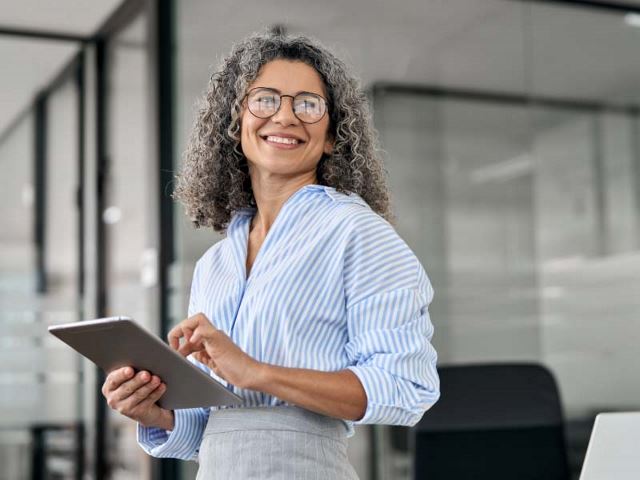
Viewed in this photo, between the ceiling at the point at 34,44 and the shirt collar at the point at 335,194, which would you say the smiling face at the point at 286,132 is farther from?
the ceiling at the point at 34,44

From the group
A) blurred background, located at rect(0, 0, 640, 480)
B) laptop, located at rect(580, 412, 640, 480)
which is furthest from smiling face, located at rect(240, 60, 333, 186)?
blurred background, located at rect(0, 0, 640, 480)

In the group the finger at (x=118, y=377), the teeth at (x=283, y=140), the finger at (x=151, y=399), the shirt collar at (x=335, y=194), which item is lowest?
the finger at (x=151, y=399)

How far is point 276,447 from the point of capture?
1479mm

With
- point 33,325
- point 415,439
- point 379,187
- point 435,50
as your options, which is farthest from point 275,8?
point 379,187

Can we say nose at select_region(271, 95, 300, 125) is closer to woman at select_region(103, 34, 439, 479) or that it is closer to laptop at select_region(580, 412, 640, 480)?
woman at select_region(103, 34, 439, 479)

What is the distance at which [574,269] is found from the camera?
15.4 feet

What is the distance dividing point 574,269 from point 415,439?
6.84 feet

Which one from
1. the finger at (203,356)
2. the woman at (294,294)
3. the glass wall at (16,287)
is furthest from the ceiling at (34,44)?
the finger at (203,356)

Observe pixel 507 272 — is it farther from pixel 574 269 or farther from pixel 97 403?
pixel 97 403

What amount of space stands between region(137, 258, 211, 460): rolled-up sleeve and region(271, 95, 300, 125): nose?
0.34 meters

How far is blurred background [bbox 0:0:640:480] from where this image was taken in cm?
446

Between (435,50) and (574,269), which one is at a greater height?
(435,50)

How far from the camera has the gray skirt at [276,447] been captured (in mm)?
1475

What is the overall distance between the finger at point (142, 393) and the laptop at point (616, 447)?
0.61 metres
